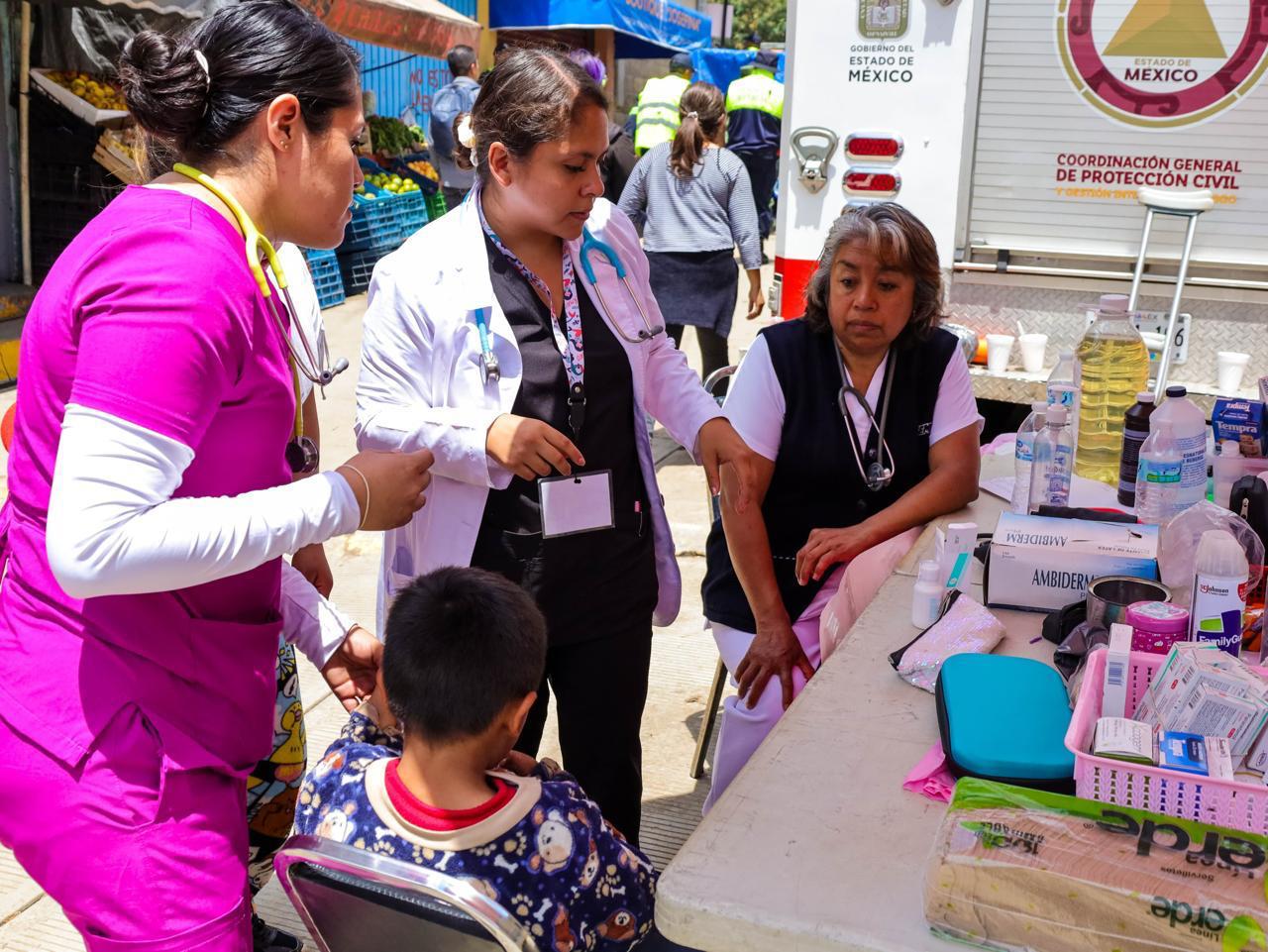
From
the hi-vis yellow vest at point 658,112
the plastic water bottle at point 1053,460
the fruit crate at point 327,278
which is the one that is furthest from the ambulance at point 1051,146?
the fruit crate at point 327,278

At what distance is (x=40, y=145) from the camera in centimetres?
823

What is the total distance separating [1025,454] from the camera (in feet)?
8.90

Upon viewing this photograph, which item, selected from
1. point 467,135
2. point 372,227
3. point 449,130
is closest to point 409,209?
point 372,227

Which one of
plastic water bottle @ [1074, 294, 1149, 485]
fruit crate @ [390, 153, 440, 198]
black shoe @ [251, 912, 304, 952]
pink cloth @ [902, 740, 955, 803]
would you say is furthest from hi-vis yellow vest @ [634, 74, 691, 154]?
pink cloth @ [902, 740, 955, 803]

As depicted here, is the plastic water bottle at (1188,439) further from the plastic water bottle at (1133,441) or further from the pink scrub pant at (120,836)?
the pink scrub pant at (120,836)

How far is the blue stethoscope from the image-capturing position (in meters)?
2.20

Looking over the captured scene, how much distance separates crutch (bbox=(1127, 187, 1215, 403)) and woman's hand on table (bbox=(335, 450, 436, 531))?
3.29 m

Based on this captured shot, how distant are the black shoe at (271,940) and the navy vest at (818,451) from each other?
46.2 inches

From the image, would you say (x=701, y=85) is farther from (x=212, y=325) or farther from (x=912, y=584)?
(x=212, y=325)

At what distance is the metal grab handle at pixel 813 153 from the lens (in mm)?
4645

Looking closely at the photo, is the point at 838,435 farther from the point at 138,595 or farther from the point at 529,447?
the point at 138,595

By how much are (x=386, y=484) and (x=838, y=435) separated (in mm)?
1427

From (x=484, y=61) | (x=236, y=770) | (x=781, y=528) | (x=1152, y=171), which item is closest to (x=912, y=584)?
(x=781, y=528)

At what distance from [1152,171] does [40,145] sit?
7.18m
